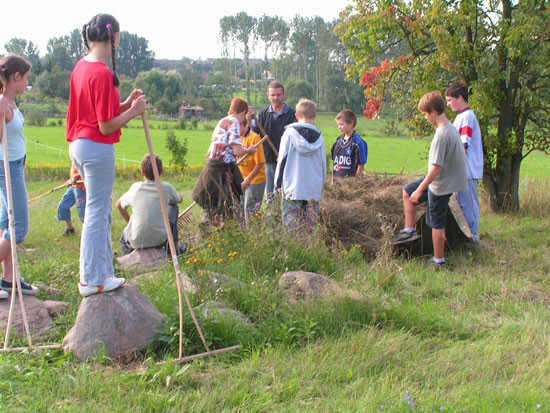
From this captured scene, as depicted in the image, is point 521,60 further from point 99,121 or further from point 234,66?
point 234,66

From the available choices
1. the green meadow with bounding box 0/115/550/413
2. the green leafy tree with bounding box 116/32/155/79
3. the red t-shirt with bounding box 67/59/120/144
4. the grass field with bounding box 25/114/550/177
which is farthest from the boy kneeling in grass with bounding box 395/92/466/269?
the green leafy tree with bounding box 116/32/155/79

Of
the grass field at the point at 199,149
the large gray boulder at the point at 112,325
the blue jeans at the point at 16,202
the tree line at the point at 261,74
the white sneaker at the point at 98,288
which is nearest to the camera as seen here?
the large gray boulder at the point at 112,325

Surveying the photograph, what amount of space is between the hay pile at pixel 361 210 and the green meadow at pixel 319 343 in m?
0.56

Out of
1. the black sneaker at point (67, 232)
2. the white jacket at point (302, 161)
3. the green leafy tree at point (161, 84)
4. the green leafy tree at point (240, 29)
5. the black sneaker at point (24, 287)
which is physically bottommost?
the black sneaker at point (67, 232)

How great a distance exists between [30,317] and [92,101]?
5.83 ft

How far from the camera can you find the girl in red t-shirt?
3566 millimetres

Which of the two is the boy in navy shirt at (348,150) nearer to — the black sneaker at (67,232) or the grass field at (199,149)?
the black sneaker at (67,232)

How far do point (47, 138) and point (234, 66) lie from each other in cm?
4341

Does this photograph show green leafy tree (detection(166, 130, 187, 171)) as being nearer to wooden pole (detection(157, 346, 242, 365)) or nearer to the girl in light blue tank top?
the girl in light blue tank top

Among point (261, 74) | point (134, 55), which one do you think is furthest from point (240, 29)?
point (134, 55)

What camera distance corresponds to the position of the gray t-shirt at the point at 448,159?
18.9 ft

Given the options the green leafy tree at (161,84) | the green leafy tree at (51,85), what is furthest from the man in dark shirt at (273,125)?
the green leafy tree at (51,85)

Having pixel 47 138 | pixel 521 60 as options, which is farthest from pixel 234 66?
pixel 521 60

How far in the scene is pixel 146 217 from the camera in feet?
19.0
